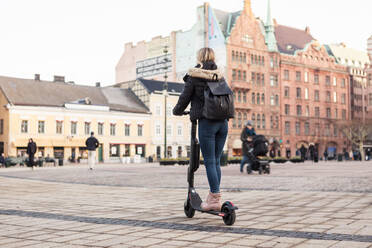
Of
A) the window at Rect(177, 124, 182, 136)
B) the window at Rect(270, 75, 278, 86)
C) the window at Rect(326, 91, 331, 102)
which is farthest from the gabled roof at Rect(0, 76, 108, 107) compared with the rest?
the window at Rect(326, 91, 331, 102)

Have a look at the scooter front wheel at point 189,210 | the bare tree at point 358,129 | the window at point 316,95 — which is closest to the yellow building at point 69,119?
the bare tree at point 358,129

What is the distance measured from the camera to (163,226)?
551cm

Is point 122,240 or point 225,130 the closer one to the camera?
point 122,240

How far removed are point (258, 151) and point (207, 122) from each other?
36.5 feet

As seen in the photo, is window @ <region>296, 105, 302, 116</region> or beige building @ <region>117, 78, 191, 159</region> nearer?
beige building @ <region>117, 78, 191, 159</region>

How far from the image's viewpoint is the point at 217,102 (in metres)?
5.83

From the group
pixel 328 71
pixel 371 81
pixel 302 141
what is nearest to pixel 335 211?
pixel 371 81

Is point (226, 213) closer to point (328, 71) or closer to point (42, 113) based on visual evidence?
point (42, 113)

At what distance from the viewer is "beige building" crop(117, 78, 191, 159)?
58.9 meters

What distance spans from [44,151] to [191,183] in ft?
150

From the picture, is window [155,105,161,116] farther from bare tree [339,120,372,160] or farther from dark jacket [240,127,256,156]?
dark jacket [240,127,256,156]

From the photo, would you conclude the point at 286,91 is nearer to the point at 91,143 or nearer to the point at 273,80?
the point at 273,80

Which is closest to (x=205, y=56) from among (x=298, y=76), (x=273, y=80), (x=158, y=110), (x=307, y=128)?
(x=158, y=110)

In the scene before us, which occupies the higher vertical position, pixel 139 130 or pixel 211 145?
pixel 139 130
